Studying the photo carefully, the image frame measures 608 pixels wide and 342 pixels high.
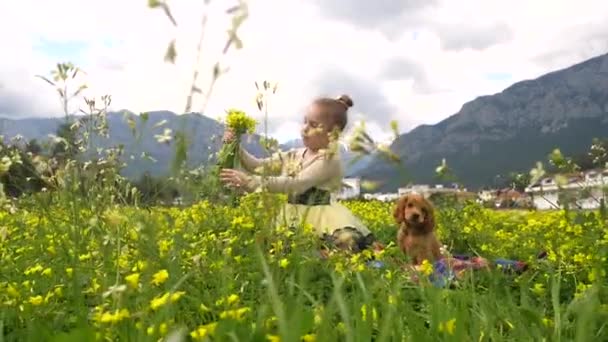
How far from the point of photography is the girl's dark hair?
4887mm

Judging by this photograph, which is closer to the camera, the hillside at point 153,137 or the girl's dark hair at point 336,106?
the hillside at point 153,137

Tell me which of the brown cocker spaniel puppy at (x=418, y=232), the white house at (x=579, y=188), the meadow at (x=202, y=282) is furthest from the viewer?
the brown cocker spaniel puppy at (x=418, y=232)

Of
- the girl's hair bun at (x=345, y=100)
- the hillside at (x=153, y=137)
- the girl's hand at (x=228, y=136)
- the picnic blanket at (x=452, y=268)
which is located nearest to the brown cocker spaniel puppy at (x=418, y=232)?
the picnic blanket at (x=452, y=268)

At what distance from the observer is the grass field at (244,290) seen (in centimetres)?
130

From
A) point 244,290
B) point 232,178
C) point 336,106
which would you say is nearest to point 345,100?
point 336,106

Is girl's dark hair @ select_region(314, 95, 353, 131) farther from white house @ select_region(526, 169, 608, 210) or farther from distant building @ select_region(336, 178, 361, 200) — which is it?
distant building @ select_region(336, 178, 361, 200)

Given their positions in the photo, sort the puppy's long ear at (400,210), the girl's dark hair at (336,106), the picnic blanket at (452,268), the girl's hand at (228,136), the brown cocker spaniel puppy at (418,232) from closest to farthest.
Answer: the picnic blanket at (452,268)
the girl's hand at (228,136)
the brown cocker spaniel puppy at (418,232)
the puppy's long ear at (400,210)
the girl's dark hair at (336,106)

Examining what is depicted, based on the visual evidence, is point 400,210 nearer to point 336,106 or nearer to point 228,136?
point 336,106

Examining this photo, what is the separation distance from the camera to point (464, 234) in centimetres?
573

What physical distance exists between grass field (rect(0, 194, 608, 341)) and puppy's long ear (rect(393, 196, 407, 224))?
61 centimetres

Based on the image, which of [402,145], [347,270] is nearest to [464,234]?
[347,270]

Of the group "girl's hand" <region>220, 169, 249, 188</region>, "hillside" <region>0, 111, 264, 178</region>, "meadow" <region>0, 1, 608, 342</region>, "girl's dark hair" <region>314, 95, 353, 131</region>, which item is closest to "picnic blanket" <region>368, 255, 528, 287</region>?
"meadow" <region>0, 1, 608, 342</region>

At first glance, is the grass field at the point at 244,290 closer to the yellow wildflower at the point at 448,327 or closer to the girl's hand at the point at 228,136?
the yellow wildflower at the point at 448,327

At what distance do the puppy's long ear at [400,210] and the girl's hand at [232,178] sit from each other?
4.51ft
